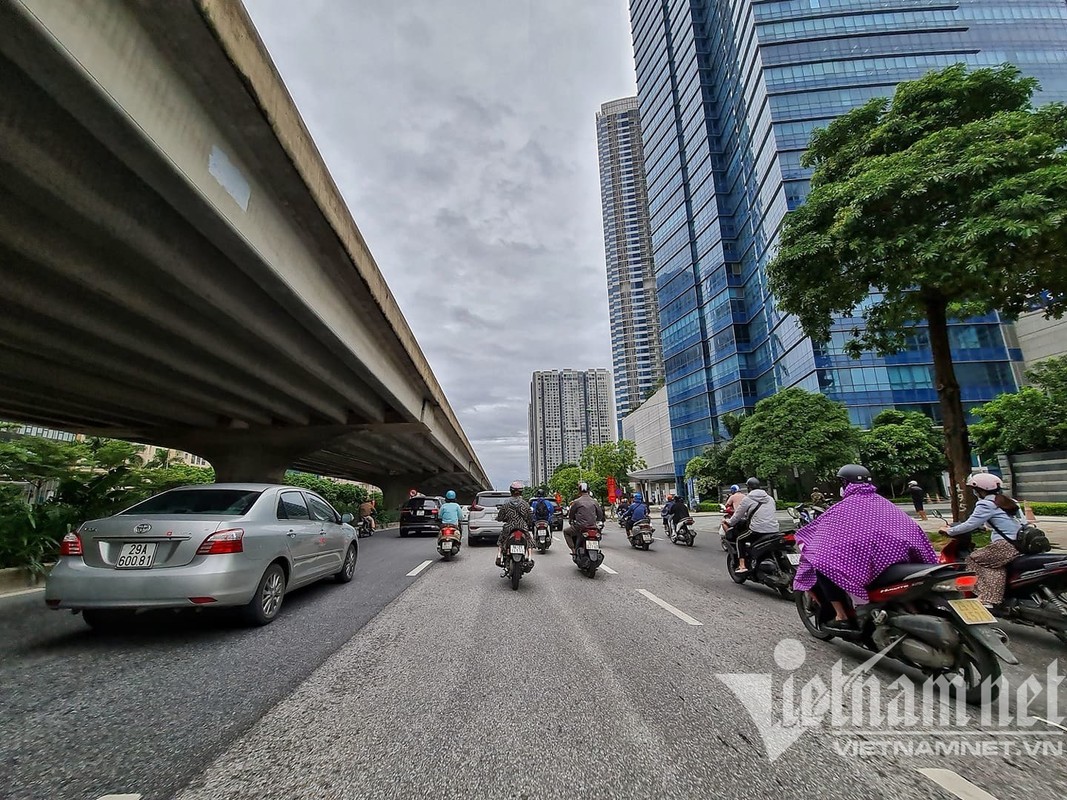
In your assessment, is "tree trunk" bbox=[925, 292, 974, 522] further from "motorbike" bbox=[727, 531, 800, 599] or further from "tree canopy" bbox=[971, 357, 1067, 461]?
"tree canopy" bbox=[971, 357, 1067, 461]

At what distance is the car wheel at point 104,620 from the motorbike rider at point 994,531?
847 centimetres

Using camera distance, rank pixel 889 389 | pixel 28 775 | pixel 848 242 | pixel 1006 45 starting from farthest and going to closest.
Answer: pixel 1006 45
pixel 889 389
pixel 848 242
pixel 28 775

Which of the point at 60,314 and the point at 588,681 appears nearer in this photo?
the point at 588,681

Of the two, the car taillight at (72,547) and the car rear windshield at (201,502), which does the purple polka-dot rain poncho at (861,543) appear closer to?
the car rear windshield at (201,502)

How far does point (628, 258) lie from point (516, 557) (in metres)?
136

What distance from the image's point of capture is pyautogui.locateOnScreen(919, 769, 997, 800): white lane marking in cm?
212

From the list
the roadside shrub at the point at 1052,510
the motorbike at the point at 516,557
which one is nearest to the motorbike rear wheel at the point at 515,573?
the motorbike at the point at 516,557

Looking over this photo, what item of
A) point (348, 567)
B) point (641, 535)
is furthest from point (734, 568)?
point (348, 567)

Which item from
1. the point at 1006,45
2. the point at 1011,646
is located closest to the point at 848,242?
the point at 1011,646

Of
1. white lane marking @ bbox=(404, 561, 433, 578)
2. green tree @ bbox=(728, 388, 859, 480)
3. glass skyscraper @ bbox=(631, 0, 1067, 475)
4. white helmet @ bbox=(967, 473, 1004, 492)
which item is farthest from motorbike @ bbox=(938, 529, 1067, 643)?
glass skyscraper @ bbox=(631, 0, 1067, 475)

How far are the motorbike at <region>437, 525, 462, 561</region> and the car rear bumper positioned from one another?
6281 millimetres

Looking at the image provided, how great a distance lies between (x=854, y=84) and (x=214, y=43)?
71164 mm

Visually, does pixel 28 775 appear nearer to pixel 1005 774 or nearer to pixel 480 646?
pixel 480 646

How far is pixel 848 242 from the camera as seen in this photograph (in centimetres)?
945
